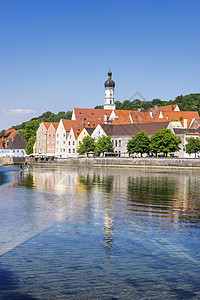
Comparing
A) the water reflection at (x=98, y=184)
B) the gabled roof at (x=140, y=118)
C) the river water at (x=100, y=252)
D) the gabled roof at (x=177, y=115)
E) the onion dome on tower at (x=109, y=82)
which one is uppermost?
the onion dome on tower at (x=109, y=82)

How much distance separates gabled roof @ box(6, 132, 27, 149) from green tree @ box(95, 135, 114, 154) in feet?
171

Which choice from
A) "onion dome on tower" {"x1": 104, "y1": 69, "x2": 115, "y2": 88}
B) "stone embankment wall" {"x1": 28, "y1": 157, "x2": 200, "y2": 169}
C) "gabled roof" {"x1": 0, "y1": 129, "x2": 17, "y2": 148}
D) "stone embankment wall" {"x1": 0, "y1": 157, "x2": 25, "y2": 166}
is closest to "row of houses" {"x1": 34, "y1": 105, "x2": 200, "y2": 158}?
"stone embankment wall" {"x1": 0, "y1": 157, "x2": 25, "y2": 166}

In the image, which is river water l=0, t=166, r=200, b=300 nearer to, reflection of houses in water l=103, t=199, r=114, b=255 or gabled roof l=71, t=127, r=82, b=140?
reflection of houses in water l=103, t=199, r=114, b=255

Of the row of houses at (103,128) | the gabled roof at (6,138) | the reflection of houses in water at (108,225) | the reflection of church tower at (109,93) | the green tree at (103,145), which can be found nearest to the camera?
the reflection of houses in water at (108,225)

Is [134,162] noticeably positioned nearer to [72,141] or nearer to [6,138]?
[72,141]

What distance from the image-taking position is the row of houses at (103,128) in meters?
124

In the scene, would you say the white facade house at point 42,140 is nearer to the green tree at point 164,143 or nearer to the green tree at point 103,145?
the green tree at point 103,145

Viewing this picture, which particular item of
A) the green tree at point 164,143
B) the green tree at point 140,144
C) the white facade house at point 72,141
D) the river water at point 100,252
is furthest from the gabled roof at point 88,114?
the river water at point 100,252

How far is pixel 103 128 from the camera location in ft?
427

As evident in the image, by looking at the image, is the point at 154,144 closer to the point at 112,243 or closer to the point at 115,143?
the point at 115,143

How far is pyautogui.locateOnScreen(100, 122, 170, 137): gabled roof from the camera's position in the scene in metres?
121

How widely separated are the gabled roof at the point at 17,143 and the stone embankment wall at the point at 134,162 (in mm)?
39915

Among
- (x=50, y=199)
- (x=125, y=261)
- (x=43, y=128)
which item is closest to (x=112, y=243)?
(x=125, y=261)

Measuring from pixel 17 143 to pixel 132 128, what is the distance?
57.9 m
